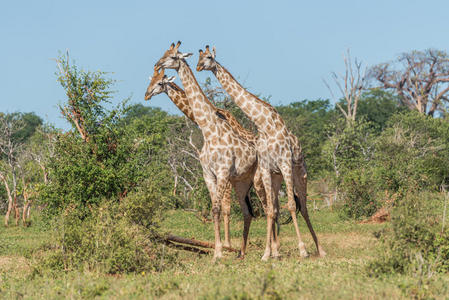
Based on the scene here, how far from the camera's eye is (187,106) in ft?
42.4

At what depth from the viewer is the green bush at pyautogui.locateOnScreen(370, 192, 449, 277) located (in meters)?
8.81

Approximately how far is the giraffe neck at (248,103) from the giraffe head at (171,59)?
0.90m

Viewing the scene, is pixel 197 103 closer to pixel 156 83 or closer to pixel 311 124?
pixel 156 83

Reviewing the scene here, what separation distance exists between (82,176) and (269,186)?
17.0 feet

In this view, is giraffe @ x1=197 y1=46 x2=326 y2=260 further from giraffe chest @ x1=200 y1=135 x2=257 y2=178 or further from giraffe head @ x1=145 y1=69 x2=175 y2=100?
giraffe head @ x1=145 y1=69 x2=175 y2=100

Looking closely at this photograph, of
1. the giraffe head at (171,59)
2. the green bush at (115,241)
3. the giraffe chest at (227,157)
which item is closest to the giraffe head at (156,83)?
the giraffe head at (171,59)

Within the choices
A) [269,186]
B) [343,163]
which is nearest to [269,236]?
[269,186]

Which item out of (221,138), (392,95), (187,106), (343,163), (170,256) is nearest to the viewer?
(170,256)

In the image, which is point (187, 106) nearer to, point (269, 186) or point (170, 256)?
point (269, 186)

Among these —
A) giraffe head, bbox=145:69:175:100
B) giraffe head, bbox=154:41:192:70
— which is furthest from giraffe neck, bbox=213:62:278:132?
giraffe head, bbox=145:69:175:100

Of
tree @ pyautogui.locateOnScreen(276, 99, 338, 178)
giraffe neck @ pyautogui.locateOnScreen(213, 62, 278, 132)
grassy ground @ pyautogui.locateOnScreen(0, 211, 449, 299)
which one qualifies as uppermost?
tree @ pyautogui.locateOnScreen(276, 99, 338, 178)

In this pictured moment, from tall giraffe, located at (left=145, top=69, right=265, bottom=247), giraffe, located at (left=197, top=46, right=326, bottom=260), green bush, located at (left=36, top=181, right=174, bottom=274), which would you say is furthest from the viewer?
tall giraffe, located at (left=145, top=69, right=265, bottom=247)

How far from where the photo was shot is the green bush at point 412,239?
8.81 meters

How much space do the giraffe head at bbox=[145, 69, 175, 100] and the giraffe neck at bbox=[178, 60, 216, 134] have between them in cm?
33
